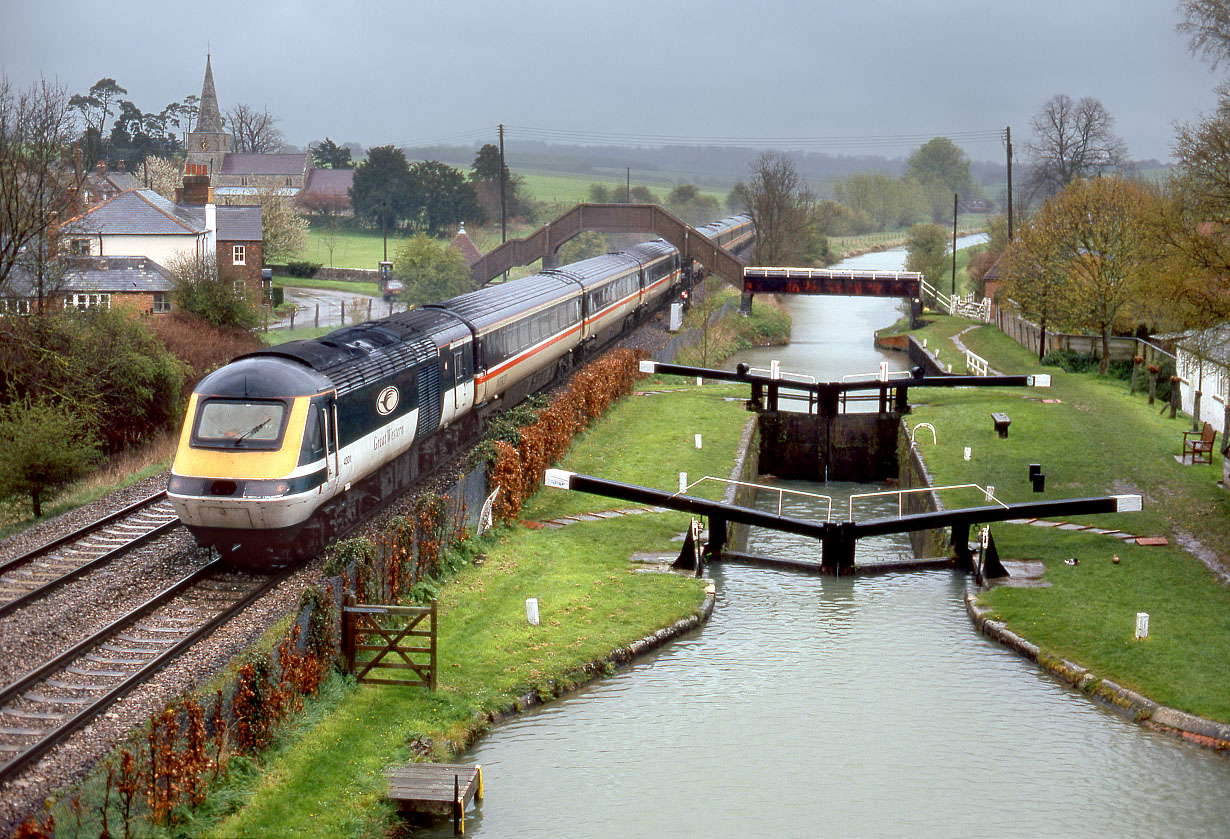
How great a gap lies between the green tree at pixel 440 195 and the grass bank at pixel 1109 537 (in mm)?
62372

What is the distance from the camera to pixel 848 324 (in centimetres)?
7956

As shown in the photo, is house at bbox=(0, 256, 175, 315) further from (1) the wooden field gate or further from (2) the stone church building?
(2) the stone church building

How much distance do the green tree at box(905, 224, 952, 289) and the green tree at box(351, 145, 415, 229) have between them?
40523mm

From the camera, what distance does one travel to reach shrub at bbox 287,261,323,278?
81938 mm

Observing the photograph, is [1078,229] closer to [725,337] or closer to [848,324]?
[725,337]

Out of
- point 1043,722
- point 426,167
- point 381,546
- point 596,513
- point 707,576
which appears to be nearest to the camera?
point 1043,722

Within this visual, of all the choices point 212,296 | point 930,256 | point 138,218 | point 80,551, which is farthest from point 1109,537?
point 930,256

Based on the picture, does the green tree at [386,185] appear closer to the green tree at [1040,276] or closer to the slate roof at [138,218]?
the slate roof at [138,218]

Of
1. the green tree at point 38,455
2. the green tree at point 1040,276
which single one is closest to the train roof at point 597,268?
the green tree at point 1040,276

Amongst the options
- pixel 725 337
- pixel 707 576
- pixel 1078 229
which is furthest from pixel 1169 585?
pixel 725 337

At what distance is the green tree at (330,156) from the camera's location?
411 ft

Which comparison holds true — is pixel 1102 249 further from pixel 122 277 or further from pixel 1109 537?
pixel 122 277

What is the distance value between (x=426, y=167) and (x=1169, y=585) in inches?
3289

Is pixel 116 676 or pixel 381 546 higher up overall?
pixel 381 546
